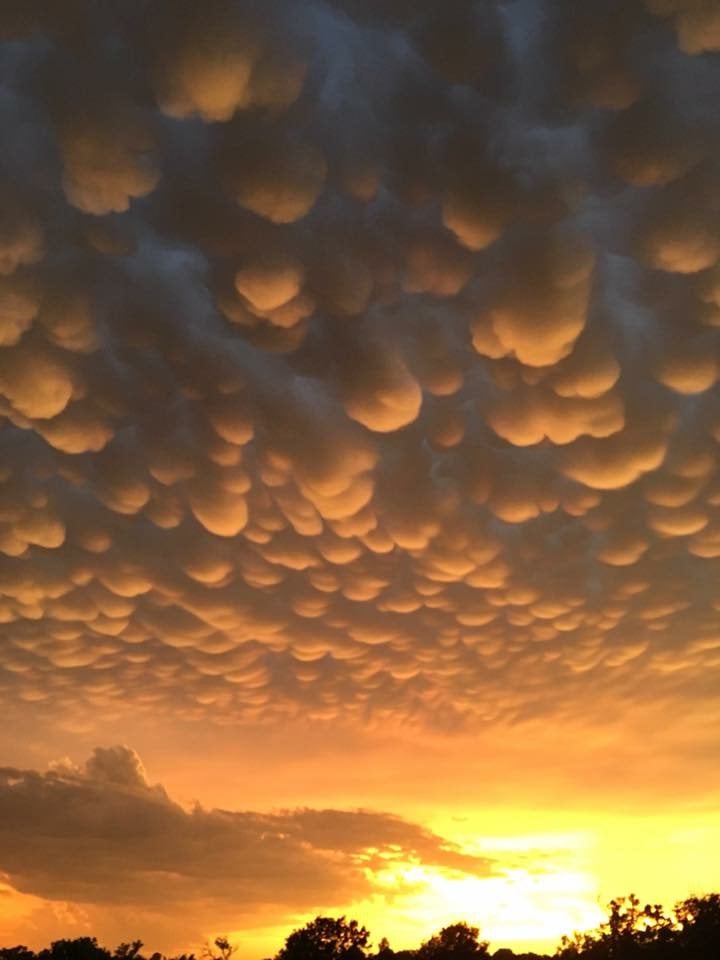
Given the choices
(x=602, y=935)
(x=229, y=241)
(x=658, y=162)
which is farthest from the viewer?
(x=602, y=935)

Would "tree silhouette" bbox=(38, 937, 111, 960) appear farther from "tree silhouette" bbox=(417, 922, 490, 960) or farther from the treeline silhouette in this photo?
"tree silhouette" bbox=(417, 922, 490, 960)

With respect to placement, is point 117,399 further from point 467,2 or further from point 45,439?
point 467,2

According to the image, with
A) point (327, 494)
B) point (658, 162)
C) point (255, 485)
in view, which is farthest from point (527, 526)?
point (658, 162)

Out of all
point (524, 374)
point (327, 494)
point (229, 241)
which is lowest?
point (327, 494)

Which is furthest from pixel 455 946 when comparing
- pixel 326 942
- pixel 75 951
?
pixel 75 951

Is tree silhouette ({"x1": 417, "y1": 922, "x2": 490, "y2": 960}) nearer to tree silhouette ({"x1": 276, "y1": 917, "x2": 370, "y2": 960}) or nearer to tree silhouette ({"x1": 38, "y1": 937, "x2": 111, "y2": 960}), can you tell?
tree silhouette ({"x1": 276, "y1": 917, "x2": 370, "y2": 960})

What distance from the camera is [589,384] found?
293 inches

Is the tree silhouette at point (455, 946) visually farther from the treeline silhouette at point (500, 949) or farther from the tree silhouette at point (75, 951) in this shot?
the tree silhouette at point (75, 951)

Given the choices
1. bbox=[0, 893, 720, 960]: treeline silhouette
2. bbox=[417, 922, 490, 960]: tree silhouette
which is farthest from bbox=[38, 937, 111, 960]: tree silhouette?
bbox=[417, 922, 490, 960]: tree silhouette

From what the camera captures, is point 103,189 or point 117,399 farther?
point 117,399

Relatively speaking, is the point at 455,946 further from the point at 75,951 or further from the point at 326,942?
the point at 75,951

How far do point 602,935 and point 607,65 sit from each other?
57545 millimetres

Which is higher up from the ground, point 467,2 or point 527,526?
point 467,2

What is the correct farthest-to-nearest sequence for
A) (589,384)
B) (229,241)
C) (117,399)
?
(117,399) → (589,384) → (229,241)
